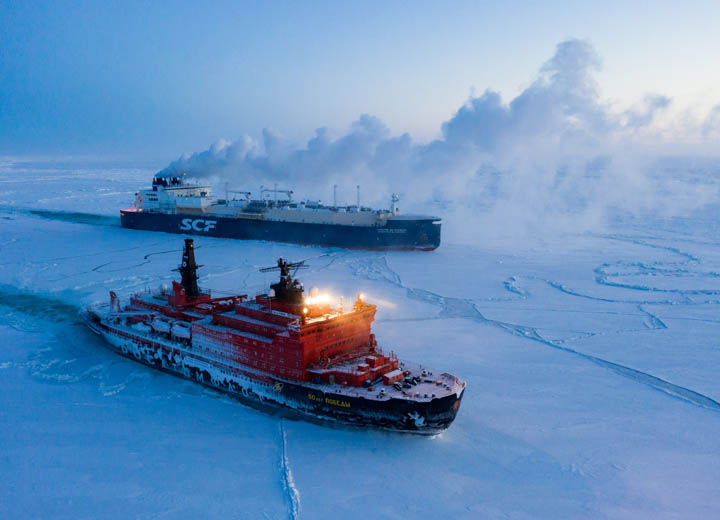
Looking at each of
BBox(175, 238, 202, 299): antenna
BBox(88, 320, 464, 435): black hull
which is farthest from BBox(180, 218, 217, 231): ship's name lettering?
BBox(88, 320, 464, 435): black hull

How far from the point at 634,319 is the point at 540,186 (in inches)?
2263

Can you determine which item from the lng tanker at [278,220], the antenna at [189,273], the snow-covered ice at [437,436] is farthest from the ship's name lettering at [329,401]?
the lng tanker at [278,220]

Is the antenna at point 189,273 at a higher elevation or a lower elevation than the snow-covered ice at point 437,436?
higher

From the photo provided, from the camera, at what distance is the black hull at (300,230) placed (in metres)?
36.7

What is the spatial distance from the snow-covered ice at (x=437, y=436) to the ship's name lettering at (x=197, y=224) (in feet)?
57.6

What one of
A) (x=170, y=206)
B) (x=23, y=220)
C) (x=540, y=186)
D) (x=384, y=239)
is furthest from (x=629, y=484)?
(x=540, y=186)

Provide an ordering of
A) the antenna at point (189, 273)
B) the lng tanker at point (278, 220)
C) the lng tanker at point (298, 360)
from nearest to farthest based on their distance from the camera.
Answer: the lng tanker at point (298, 360) < the antenna at point (189, 273) < the lng tanker at point (278, 220)

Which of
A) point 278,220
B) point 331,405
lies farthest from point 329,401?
point 278,220

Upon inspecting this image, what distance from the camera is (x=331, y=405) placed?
12.7 m

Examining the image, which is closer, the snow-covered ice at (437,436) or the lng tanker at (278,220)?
the snow-covered ice at (437,436)

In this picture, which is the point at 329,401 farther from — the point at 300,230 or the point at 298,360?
the point at 300,230

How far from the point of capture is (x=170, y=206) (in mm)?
48031

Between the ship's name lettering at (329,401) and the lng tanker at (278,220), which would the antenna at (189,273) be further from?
the lng tanker at (278,220)

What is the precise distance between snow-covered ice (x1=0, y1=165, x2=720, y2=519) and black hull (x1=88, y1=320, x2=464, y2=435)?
34 centimetres
